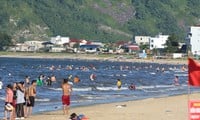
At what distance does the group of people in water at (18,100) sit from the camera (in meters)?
25.0

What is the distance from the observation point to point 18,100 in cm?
2597

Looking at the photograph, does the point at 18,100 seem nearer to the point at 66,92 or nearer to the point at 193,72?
the point at 66,92

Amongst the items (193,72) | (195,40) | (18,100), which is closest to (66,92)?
(18,100)

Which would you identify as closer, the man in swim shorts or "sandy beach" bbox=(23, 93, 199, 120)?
"sandy beach" bbox=(23, 93, 199, 120)

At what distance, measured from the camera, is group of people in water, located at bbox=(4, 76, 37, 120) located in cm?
2503

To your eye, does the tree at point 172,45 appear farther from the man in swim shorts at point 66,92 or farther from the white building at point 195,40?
the man in swim shorts at point 66,92

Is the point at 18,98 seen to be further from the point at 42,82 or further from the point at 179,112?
the point at 42,82

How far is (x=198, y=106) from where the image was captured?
1522 centimetres

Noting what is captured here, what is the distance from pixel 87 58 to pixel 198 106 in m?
177

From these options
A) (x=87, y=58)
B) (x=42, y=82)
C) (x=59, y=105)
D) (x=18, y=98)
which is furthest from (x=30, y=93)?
(x=87, y=58)

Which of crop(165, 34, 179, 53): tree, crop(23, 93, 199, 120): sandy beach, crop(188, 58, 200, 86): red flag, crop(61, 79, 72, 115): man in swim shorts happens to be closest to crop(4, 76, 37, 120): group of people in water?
crop(23, 93, 199, 120): sandy beach

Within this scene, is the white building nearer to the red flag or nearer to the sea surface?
the sea surface

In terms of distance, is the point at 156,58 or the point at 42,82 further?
the point at 156,58

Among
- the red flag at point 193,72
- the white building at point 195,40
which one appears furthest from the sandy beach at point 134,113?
the white building at point 195,40
